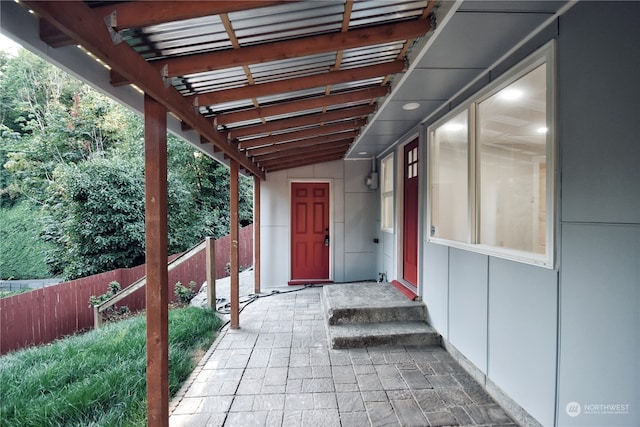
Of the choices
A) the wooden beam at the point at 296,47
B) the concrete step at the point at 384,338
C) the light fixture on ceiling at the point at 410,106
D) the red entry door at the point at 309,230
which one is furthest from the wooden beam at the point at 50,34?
the red entry door at the point at 309,230

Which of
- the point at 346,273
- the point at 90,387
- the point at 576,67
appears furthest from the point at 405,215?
the point at 90,387

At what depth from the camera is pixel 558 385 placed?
1737mm

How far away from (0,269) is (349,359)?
11155mm

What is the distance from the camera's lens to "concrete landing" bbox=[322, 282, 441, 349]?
3.26m

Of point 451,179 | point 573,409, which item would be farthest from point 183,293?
point 573,409

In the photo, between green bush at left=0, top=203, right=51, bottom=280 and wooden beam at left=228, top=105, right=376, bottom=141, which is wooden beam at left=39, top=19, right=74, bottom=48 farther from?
green bush at left=0, top=203, right=51, bottom=280

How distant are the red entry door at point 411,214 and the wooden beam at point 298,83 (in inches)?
68.1

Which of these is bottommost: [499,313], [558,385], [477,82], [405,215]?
[558,385]

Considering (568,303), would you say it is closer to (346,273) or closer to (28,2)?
(28,2)

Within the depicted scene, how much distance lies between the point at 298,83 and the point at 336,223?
12.6 ft

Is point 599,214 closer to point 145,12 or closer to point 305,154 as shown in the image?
point 145,12

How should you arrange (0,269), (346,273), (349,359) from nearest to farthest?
(349,359) < (346,273) < (0,269)

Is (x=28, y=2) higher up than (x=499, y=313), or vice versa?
(x=28, y=2)

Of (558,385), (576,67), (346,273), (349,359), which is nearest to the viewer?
(576,67)
